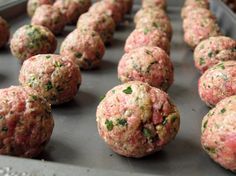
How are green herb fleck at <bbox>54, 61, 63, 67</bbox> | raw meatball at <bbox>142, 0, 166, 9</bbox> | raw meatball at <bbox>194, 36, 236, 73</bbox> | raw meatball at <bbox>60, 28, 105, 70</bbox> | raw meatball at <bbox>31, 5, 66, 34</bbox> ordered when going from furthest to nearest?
raw meatball at <bbox>142, 0, 166, 9</bbox>, raw meatball at <bbox>31, 5, 66, 34</bbox>, raw meatball at <bbox>60, 28, 105, 70</bbox>, raw meatball at <bbox>194, 36, 236, 73</bbox>, green herb fleck at <bbox>54, 61, 63, 67</bbox>

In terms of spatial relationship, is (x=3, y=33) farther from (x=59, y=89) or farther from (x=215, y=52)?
(x=215, y=52)

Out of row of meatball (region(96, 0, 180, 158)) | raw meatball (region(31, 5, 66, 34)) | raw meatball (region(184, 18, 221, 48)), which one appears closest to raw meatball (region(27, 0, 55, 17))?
raw meatball (region(31, 5, 66, 34))

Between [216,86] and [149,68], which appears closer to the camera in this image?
[216,86]

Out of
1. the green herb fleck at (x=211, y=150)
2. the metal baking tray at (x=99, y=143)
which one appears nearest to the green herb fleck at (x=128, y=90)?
the metal baking tray at (x=99, y=143)

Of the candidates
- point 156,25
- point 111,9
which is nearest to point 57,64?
point 156,25

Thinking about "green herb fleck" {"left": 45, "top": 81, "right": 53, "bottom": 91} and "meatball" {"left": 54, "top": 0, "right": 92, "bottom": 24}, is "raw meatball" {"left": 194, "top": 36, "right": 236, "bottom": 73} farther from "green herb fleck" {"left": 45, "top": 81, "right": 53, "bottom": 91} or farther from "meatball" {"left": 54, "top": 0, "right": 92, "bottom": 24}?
"meatball" {"left": 54, "top": 0, "right": 92, "bottom": 24}
